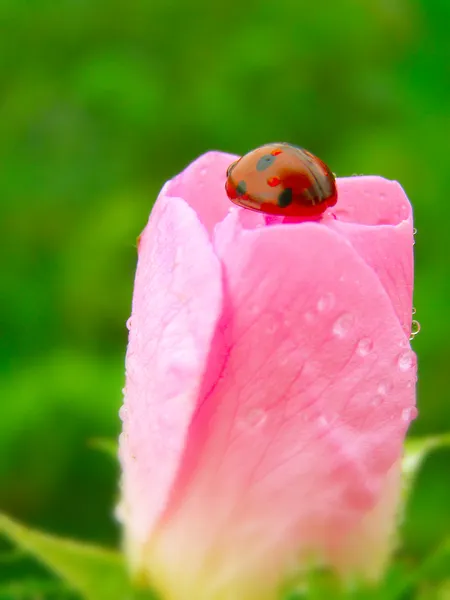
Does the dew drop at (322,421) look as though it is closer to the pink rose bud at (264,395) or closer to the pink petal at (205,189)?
the pink rose bud at (264,395)

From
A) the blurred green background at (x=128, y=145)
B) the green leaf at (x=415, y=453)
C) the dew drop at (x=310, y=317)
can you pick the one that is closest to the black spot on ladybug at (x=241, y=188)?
the dew drop at (x=310, y=317)

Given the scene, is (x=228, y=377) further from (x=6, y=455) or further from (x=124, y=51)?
Answer: (x=124, y=51)

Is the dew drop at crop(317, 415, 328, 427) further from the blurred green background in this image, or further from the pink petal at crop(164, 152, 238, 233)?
the blurred green background

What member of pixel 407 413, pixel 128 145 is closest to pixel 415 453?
pixel 407 413

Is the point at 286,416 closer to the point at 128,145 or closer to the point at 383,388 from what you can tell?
the point at 383,388

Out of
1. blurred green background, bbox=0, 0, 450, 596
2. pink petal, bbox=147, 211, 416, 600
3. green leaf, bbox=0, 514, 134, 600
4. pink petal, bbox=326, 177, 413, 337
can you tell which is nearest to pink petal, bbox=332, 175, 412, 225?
pink petal, bbox=326, 177, 413, 337

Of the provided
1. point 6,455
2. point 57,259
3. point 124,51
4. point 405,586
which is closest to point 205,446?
point 405,586

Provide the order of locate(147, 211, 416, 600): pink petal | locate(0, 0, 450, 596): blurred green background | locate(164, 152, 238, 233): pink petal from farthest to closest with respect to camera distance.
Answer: locate(0, 0, 450, 596): blurred green background
locate(164, 152, 238, 233): pink petal
locate(147, 211, 416, 600): pink petal
